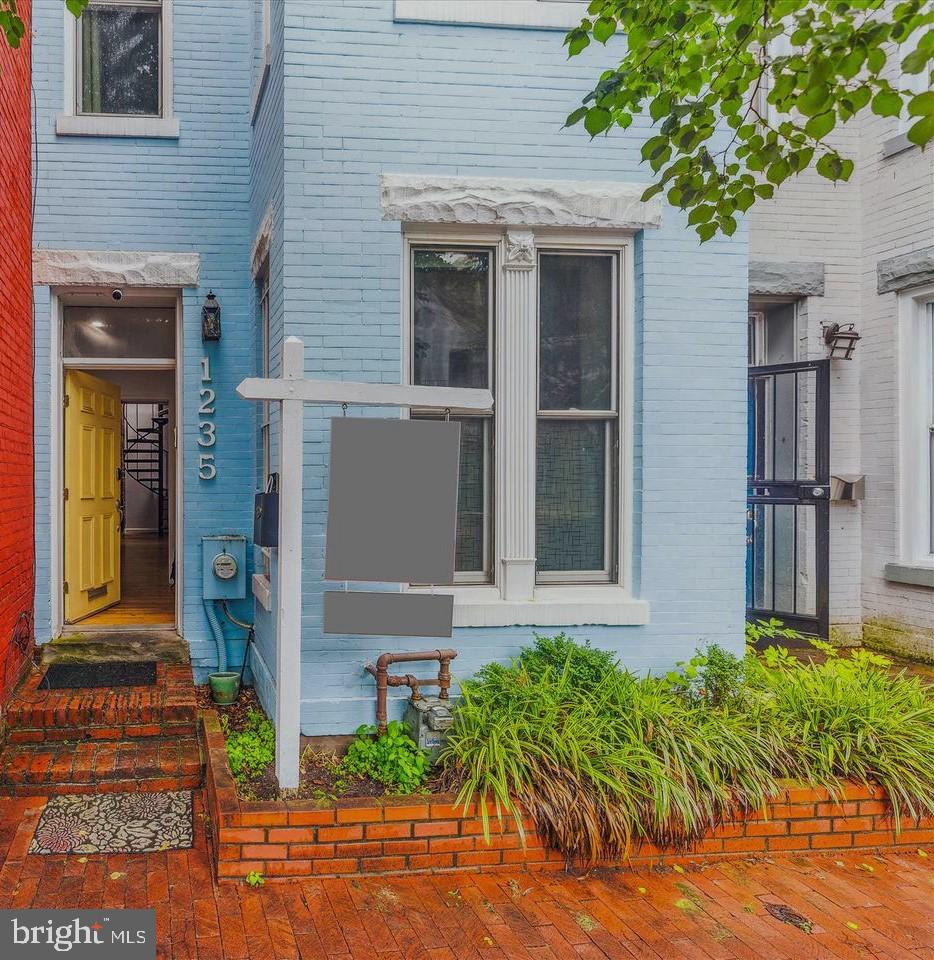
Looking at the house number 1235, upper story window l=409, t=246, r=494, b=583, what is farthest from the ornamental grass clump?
the house number 1235

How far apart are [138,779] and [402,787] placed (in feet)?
5.62

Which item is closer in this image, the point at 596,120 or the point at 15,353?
the point at 596,120

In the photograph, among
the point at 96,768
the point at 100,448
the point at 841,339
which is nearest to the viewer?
the point at 96,768

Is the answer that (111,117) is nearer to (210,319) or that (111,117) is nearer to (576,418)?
(210,319)

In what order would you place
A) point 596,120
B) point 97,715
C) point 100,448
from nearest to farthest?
point 596,120
point 97,715
point 100,448

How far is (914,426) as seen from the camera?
7.48 meters

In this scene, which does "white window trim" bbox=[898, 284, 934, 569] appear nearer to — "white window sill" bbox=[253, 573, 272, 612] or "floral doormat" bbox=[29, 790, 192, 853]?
"white window sill" bbox=[253, 573, 272, 612]

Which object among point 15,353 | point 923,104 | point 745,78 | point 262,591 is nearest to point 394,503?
point 262,591

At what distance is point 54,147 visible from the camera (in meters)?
6.50

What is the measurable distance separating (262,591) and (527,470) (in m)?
A: 2.09

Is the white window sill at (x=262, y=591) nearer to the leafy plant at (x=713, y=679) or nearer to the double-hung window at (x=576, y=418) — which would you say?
the double-hung window at (x=576, y=418)

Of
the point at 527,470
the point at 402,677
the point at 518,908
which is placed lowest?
the point at 518,908

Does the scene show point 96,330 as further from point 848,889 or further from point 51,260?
point 848,889

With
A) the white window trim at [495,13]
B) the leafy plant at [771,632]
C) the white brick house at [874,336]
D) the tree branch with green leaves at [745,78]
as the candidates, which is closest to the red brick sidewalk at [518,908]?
the leafy plant at [771,632]
